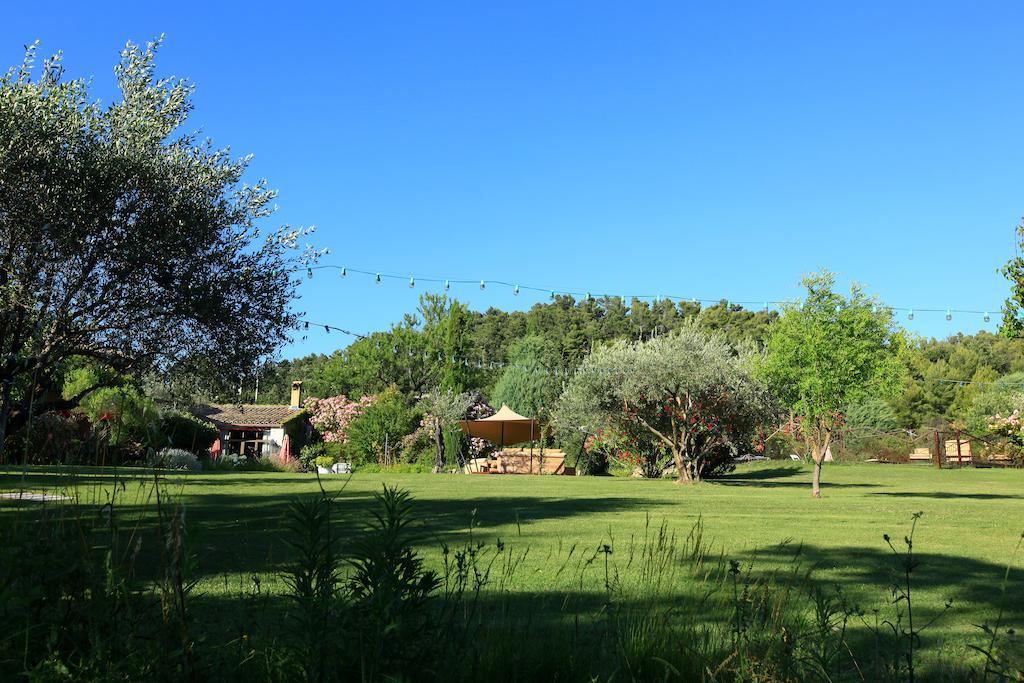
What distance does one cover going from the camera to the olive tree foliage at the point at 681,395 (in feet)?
85.7

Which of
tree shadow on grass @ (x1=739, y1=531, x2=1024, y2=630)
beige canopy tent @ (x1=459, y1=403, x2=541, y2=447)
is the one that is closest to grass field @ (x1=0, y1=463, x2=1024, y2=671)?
tree shadow on grass @ (x1=739, y1=531, x2=1024, y2=630)

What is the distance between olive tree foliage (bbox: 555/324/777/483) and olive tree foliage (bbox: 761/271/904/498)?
5.45 metres

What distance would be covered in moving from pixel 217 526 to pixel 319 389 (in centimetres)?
7194

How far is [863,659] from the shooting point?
14.0ft

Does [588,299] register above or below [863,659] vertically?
above

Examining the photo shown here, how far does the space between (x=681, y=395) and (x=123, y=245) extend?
16057 millimetres

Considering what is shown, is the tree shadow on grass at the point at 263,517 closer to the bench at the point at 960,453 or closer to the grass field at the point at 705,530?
the grass field at the point at 705,530

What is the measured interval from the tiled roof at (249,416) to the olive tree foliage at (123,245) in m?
40.8

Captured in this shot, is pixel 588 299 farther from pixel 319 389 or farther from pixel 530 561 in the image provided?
pixel 530 561

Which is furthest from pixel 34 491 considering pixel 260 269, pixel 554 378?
pixel 554 378

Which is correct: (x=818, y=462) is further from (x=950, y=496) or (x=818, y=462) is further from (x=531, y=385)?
(x=531, y=385)

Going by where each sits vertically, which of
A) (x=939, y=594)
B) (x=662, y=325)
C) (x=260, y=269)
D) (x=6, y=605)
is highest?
(x=662, y=325)

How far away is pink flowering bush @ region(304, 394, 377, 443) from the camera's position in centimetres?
5450

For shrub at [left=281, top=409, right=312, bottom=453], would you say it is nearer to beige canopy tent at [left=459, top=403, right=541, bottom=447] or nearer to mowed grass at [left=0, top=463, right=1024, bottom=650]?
beige canopy tent at [left=459, top=403, right=541, bottom=447]
